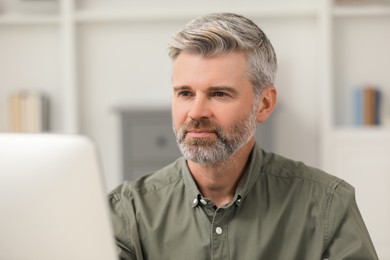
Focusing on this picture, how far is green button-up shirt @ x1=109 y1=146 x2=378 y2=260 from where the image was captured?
1.67 meters

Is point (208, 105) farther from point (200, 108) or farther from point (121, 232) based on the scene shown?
point (121, 232)

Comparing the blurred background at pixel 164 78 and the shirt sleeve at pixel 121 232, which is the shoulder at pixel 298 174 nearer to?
the shirt sleeve at pixel 121 232

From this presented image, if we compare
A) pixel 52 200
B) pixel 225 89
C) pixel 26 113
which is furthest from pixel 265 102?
pixel 26 113

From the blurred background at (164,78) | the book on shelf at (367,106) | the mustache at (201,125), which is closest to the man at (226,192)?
the mustache at (201,125)

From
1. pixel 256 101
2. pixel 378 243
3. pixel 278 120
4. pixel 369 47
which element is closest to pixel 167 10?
pixel 278 120

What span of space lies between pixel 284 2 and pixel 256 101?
129 inches

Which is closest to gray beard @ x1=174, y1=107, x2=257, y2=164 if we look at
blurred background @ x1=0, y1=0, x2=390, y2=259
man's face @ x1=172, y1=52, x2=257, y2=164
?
man's face @ x1=172, y1=52, x2=257, y2=164

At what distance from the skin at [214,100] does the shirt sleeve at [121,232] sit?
0.60ft

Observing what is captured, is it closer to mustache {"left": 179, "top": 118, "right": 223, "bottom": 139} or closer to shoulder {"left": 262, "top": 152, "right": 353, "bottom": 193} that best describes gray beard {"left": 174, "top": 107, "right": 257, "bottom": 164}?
mustache {"left": 179, "top": 118, "right": 223, "bottom": 139}

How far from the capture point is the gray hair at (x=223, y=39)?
165 centimetres

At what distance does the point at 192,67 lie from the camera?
1.66 meters

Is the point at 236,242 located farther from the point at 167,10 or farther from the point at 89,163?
the point at 167,10

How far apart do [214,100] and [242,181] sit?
21 centimetres

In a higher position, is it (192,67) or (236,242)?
(192,67)
